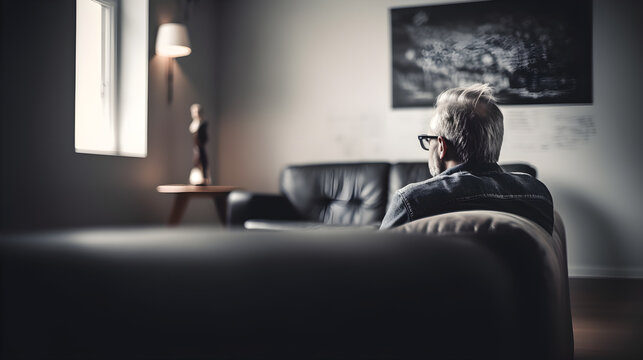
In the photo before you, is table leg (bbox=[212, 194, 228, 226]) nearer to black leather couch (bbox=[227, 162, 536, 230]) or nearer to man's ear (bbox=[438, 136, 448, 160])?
black leather couch (bbox=[227, 162, 536, 230])

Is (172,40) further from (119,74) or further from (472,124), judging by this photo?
(472,124)

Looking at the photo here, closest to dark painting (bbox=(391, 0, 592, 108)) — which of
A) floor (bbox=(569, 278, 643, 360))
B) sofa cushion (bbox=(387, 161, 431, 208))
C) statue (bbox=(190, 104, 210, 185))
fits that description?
sofa cushion (bbox=(387, 161, 431, 208))

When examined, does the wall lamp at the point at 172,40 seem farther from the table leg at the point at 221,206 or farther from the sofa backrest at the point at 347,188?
the sofa backrest at the point at 347,188

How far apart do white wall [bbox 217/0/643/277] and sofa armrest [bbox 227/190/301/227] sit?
977 millimetres

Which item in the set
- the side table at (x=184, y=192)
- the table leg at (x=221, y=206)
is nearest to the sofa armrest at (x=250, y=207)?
the side table at (x=184, y=192)

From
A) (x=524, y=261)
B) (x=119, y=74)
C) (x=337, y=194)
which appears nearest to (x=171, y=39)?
(x=119, y=74)

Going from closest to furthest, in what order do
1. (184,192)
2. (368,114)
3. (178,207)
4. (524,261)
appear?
(524,261), (184,192), (178,207), (368,114)

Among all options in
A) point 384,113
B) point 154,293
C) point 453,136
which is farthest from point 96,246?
point 384,113

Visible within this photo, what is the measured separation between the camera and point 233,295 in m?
0.36

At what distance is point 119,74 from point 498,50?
2747 millimetres

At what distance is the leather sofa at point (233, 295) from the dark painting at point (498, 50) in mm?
3761

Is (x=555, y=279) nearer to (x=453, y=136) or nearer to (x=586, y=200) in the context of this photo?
(x=453, y=136)

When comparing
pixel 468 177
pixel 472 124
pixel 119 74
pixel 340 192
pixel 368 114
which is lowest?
pixel 340 192

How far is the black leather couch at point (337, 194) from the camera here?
343 cm
